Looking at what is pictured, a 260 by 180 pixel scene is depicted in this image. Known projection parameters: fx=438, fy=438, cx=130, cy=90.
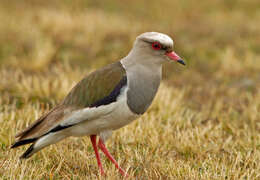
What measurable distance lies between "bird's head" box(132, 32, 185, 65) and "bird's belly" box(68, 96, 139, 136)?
0.55m

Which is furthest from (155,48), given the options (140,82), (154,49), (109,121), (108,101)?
(109,121)

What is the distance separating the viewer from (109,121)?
4.08 metres

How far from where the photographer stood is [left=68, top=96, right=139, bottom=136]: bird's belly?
4027 mm

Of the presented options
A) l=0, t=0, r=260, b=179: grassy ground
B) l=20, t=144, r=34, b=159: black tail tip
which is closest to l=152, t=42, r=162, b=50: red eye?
l=0, t=0, r=260, b=179: grassy ground

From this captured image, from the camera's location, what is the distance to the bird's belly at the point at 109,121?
403cm

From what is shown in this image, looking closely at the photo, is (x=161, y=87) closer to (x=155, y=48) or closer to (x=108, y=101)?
(x=155, y=48)

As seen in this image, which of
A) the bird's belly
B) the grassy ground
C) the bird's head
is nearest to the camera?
the bird's belly

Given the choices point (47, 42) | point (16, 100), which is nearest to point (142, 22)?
point (47, 42)

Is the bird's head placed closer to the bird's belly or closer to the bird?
the bird

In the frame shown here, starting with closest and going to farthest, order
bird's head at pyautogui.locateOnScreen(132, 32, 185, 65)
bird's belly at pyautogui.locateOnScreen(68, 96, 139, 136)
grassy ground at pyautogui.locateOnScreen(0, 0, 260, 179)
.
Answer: bird's belly at pyautogui.locateOnScreen(68, 96, 139, 136) → bird's head at pyautogui.locateOnScreen(132, 32, 185, 65) → grassy ground at pyautogui.locateOnScreen(0, 0, 260, 179)

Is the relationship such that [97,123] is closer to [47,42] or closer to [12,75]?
[12,75]

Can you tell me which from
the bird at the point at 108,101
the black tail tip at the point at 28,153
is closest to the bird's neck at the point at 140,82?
the bird at the point at 108,101

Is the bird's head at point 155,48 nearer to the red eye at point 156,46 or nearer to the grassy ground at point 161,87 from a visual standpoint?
the red eye at point 156,46

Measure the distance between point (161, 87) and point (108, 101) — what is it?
11.2ft
